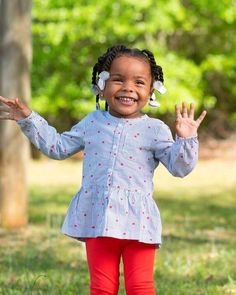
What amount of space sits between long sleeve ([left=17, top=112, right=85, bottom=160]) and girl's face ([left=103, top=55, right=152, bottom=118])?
0.24m

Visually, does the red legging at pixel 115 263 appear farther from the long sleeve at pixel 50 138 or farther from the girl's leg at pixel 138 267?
the long sleeve at pixel 50 138

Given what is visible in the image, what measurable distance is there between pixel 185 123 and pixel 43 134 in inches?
28.8

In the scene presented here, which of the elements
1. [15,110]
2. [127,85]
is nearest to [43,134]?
[15,110]

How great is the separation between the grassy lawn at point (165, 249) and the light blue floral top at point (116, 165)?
Answer: 1467mm

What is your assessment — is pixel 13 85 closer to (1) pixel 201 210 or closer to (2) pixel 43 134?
(1) pixel 201 210

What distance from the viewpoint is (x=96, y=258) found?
14.2ft

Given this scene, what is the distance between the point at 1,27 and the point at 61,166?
1224 cm

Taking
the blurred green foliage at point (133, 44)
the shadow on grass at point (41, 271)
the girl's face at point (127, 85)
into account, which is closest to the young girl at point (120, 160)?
the girl's face at point (127, 85)

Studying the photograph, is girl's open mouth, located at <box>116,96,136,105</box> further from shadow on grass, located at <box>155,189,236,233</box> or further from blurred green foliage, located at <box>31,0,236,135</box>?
blurred green foliage, located at <box>31,0,236,135</box>

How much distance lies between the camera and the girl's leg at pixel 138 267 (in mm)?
4254

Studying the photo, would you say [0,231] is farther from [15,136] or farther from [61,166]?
[61,166]

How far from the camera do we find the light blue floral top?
425cm

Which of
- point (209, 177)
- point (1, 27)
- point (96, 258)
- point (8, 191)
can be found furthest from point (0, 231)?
point (209, 177)

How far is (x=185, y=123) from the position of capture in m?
4.26
